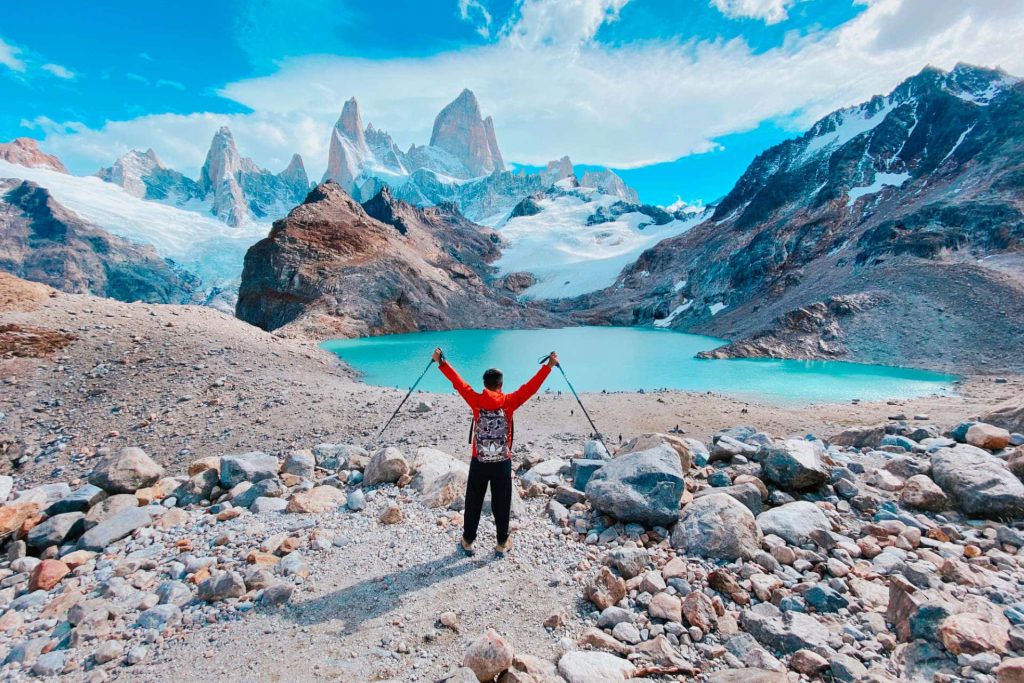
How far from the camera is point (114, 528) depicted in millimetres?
5941

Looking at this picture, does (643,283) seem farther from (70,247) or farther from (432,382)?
(70,247)

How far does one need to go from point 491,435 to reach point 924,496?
5.39 m

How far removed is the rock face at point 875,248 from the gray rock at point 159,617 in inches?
1357

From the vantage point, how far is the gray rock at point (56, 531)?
5.90 metres

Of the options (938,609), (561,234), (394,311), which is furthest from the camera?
(561,234)

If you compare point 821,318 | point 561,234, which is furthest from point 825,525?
point 561,234

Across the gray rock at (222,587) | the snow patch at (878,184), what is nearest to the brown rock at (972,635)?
the gray rock at (222,587)

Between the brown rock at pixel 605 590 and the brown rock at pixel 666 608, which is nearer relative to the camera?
the brown rock at pixel 666 608

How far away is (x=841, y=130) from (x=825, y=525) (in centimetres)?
11519

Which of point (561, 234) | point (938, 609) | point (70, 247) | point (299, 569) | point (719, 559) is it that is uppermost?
point (561, 234)

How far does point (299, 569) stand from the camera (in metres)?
5.02

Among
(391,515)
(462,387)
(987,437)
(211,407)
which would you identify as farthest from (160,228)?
(987,437)

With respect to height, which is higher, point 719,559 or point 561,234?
point 561,234

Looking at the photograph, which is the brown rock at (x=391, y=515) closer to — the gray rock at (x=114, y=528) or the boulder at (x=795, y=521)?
the gray rock at (x=114, y=528)
